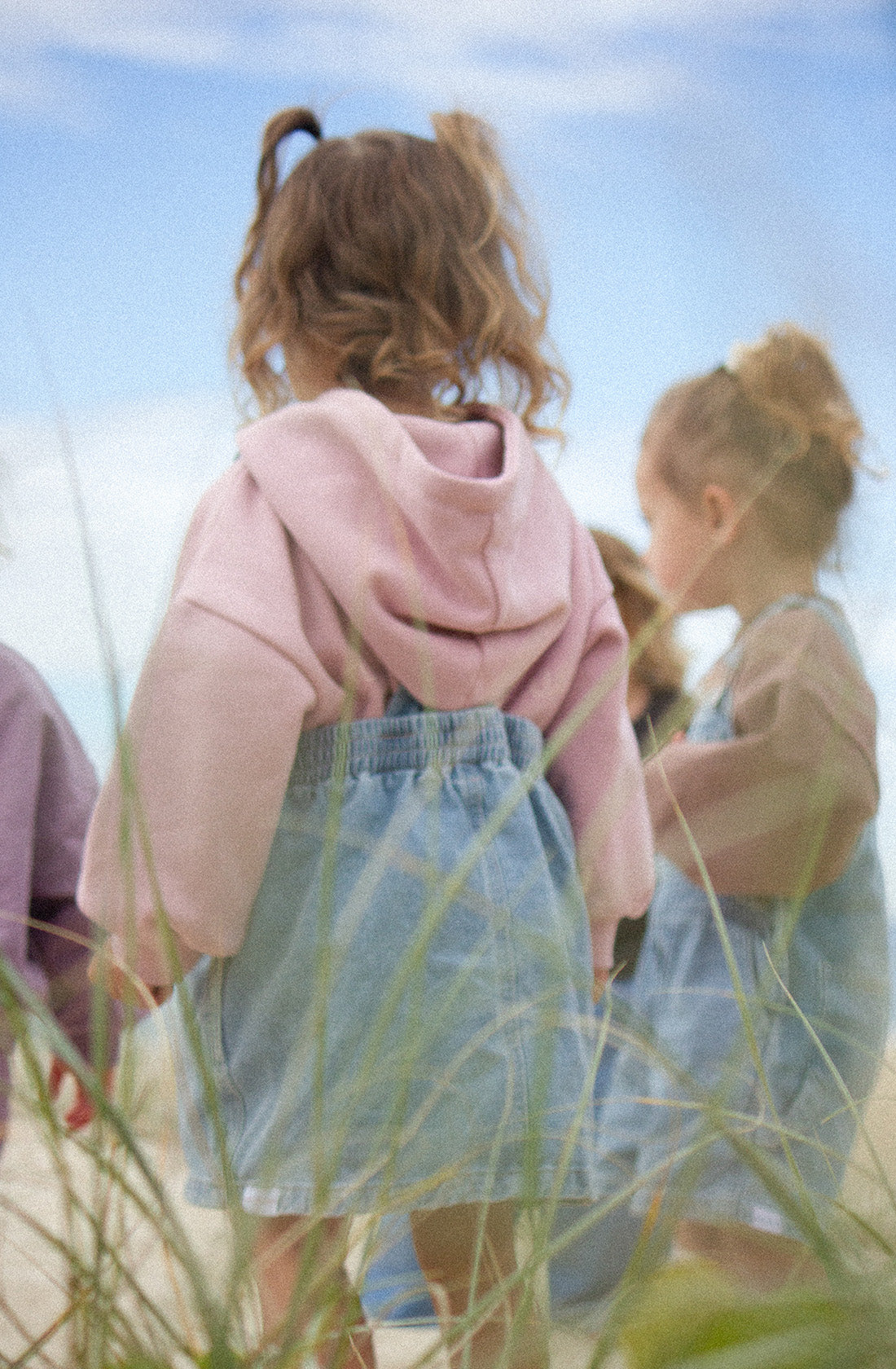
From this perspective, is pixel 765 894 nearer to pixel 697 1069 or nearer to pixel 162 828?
pixel 697 1069

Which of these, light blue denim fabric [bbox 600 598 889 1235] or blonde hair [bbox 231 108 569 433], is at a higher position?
blonde hair [bbox 231 108 569 433]

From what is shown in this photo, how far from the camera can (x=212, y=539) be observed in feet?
2.61

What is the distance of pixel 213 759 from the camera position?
2.38ft

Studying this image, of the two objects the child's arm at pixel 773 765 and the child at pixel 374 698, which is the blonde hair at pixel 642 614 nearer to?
the child's arm at pixel 773 765

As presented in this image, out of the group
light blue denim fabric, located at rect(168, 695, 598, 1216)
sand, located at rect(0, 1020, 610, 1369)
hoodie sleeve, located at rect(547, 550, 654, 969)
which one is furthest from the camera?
hoodie sleeve, located at rect(547, 550, 654, 969)

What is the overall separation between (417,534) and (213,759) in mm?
200

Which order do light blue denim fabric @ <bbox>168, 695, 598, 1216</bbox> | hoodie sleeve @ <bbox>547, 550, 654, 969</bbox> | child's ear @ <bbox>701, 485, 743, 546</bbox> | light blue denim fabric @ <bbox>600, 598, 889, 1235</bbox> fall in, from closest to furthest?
light blue denim fabric @ <bbox>168, 695, 598, 1216</bbox> → hoodie sleeve @ <bbox>547, 550, 654, 969</bbox> → light blue denim fabric @ <bbox>600, 598, 889, 1235</bbox> → child's ear @ <bbox>701, 485, 743, 546</bbox>

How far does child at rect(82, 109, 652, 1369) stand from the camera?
725 millimetres

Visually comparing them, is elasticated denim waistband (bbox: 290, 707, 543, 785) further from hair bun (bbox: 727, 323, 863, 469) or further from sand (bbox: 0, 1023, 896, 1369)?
hair bun (bbox: 727, 323, 863, 469)

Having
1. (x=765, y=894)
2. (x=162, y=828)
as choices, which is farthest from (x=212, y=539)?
(x=765, y=894)

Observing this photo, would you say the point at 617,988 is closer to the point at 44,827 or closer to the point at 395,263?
the point at 44,827

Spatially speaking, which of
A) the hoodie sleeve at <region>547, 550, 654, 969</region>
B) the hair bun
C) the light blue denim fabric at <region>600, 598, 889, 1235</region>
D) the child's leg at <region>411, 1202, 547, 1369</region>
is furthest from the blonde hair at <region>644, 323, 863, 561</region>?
the child's leg at <region>411, 1202, 547, 1369</region>

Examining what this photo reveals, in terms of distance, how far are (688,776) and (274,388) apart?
486 mm

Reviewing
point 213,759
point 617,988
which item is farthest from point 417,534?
point 617,988
